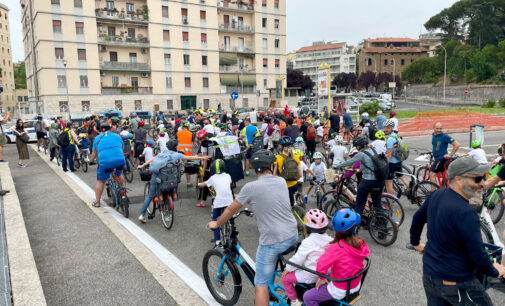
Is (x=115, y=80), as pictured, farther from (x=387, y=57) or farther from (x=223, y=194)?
(x=387, y=57)

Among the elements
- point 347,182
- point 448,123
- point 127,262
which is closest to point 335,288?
point 127,262

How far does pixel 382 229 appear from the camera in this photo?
19.2ft

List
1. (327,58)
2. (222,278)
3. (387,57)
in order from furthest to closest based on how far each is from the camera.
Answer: (327,58) < (387,57) < (222,278)

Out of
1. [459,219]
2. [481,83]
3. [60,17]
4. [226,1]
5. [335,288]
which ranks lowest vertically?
[335,288]

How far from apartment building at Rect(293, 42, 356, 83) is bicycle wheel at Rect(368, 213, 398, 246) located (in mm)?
106233

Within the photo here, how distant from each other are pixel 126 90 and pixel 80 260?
43.5 m

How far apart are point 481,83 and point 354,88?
40.8 meters

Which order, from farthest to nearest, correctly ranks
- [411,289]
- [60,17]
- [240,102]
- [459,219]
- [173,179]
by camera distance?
[240,102] < [60,17] < [173,179] < [411,289] < [459,219]

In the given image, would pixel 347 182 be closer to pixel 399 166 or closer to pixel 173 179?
pixel 399 166

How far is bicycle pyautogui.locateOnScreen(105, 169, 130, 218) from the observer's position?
7490mm

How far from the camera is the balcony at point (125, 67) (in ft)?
145

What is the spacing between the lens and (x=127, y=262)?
5.29 meters

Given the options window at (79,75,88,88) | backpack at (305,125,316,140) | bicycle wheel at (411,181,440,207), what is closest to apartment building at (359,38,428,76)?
window at (79,75,88,88)

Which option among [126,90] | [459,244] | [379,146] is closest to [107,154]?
[379,146]
